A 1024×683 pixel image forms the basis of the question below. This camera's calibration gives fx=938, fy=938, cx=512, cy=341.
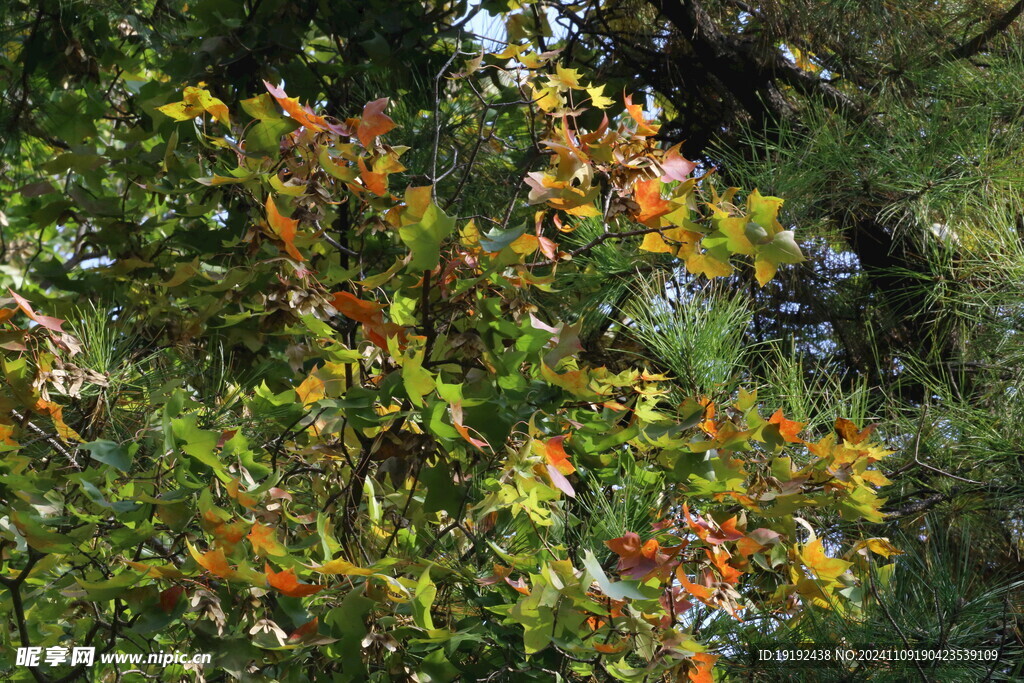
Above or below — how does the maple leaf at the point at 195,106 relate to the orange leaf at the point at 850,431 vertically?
above

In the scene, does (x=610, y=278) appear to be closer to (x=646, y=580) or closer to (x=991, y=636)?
(x=646, y=580)

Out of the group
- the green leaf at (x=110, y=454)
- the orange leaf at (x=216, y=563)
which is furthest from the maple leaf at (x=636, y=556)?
the green leaf at (x=110, y=454)

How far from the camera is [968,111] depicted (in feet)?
4.37

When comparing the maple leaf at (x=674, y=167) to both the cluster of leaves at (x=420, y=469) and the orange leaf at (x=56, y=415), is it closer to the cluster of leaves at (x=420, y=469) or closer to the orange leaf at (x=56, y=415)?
the cluster of leaves at (x=420, y=469)

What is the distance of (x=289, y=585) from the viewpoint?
75cm

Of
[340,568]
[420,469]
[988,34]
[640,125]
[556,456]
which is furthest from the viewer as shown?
[988,34]

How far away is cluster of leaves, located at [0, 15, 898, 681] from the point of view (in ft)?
2.72

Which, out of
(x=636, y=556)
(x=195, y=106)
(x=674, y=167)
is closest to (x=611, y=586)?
(x=636, y=556)

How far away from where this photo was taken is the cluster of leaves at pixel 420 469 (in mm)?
831

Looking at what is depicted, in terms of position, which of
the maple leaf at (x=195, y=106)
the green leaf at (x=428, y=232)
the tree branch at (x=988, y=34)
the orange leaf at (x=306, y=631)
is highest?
the tree branch at (x=988, y=34)

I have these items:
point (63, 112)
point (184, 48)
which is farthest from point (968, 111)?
point (63, 112)

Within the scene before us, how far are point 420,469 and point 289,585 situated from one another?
0.77 feet

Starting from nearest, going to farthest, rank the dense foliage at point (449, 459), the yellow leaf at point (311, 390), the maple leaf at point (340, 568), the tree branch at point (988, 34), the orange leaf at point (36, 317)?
the maple leaf at point (340, 568) < the dense foliage at point (449, 459) < the orange leaf at point (36, 317) < the yellow leaf at point (311, 390) < the tree branch at point (988, 34)

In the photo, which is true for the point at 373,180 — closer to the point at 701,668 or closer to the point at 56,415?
the point at 56,415
